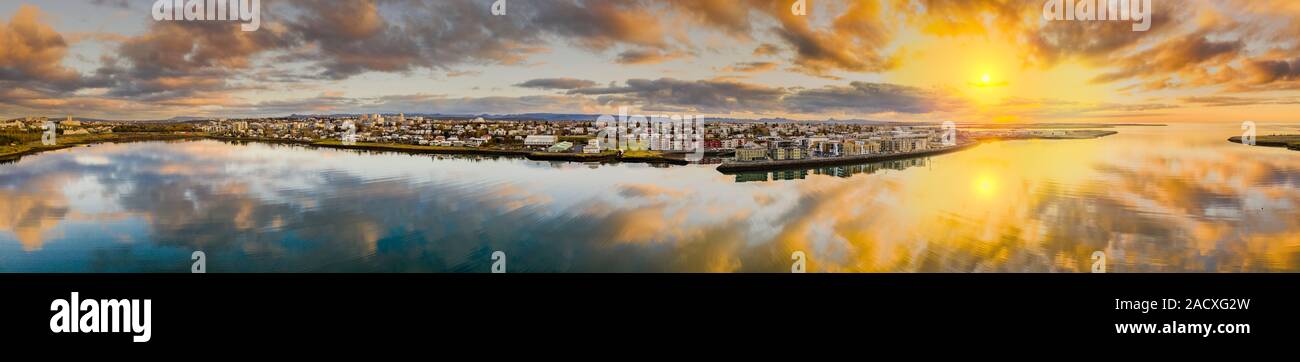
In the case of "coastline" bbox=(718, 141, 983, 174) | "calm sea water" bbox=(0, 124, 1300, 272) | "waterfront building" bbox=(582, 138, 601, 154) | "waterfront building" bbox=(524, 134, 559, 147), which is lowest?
"calm sea water" bbox=(0, 124, 1300, 272)

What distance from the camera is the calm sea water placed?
593 centimetres

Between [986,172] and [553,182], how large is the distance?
41.9 ft

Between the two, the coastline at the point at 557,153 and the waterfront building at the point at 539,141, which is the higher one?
the waterfront building at the point at 539,141

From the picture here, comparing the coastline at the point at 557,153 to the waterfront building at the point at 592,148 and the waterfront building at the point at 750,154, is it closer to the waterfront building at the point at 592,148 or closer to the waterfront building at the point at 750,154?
the waterfront building at the point at 592,148

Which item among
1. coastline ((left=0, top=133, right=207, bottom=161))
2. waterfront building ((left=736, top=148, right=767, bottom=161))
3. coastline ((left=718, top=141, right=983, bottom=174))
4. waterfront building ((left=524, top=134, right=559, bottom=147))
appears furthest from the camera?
waterfront building ((left=524, top=134, right=559, bottom=147))

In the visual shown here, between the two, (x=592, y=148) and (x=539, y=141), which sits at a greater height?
(x=539, y=141)

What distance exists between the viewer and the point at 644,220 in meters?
7.93

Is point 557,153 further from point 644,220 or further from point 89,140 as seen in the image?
point 89,140

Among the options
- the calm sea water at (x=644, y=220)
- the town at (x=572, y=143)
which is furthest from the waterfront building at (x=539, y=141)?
the calm sea water at (x=644, y=220)

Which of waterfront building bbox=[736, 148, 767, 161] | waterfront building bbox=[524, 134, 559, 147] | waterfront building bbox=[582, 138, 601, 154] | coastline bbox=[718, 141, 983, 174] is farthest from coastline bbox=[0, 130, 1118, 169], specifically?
waterfront building bbox=[524, 134, 559, 147]

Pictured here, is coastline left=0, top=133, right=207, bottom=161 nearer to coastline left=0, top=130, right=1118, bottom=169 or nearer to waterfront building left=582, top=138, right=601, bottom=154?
coastline left=0, top=130, right=1118, bottom=169

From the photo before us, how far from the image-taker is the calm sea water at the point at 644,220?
19.5ft

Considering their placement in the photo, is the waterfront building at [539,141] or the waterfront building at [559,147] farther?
the waterfront building at [539,141]

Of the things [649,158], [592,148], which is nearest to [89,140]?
[592,148]
